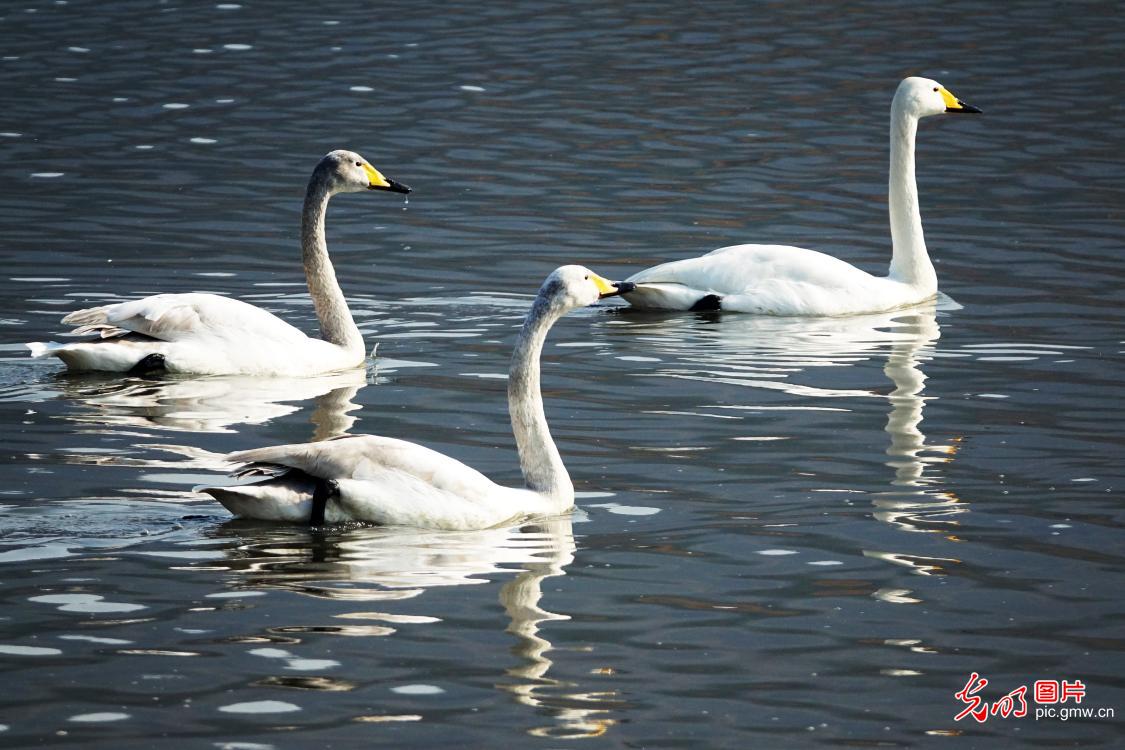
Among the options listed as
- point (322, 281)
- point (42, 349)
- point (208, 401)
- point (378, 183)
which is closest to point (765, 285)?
point (378, 183)

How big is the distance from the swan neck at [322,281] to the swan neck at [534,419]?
379 cm

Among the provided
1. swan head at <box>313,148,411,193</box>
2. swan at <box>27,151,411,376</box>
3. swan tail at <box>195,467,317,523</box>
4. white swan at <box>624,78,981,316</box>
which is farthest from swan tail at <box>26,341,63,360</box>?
white swan at <box>624,78,981,316</box>

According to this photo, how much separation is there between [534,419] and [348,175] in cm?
493

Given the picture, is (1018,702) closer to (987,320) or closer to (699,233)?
(987,320)

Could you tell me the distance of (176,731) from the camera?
6648 millimetres

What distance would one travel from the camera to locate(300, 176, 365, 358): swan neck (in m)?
13.2

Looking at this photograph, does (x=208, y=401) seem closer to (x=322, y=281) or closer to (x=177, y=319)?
(x=177, y=319)

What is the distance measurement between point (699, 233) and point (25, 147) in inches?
309

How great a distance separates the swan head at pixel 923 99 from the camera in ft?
54.6

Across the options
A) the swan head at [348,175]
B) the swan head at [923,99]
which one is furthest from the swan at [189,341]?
the swan head at [923,99]

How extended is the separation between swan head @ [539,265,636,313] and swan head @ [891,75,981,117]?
7.68 metres

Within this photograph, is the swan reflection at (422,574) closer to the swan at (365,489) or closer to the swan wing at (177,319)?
the swan at (365,489)

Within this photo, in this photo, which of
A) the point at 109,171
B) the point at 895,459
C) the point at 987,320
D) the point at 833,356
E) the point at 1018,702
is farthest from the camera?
the point at 109,171

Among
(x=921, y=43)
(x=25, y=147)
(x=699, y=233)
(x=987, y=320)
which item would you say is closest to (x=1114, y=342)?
(x=987, y=320)
